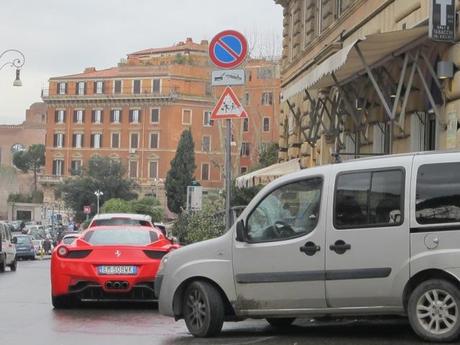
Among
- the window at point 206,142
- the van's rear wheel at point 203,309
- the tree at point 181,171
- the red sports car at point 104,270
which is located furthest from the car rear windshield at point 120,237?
the window at point 206,142

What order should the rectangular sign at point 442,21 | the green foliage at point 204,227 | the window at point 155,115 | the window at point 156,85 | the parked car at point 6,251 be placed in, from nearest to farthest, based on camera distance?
the rectangular sign at point 442,21 < the green foliage at point 204,227 < the parked car at point 6,251 < the window at point 156,85 < the window at point 155,115

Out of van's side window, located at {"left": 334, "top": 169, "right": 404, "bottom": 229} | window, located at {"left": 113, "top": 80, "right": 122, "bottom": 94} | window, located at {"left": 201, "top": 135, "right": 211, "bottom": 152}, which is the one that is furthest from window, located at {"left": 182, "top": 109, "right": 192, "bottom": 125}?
van's side window, located at {"left": 334, "top": 169, "right": 404, "bottom": 229}

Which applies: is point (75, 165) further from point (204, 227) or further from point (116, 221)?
point (116, 221)

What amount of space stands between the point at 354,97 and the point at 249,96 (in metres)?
83.2

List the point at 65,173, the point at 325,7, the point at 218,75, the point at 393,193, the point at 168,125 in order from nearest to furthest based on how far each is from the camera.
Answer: the point at 393,193 < the point at 218,75 < the point at 325,7 < the point at 168,125 < the point at 65,173

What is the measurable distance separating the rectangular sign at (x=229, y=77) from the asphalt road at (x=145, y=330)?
130 inches

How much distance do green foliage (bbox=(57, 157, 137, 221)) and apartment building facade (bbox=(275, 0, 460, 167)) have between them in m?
74.7

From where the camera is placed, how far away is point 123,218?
18.6 metres

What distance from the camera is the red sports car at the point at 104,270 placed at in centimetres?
1327

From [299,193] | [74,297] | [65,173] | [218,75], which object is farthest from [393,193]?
[65,173]

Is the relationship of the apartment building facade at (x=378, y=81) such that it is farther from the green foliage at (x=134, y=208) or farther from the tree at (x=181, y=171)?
the tree at (x=181, y=171)

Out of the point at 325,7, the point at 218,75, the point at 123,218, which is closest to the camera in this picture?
the point at 218,75

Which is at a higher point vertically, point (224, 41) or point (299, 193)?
point (224, 41)

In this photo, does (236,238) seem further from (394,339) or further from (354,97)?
(354,97)
